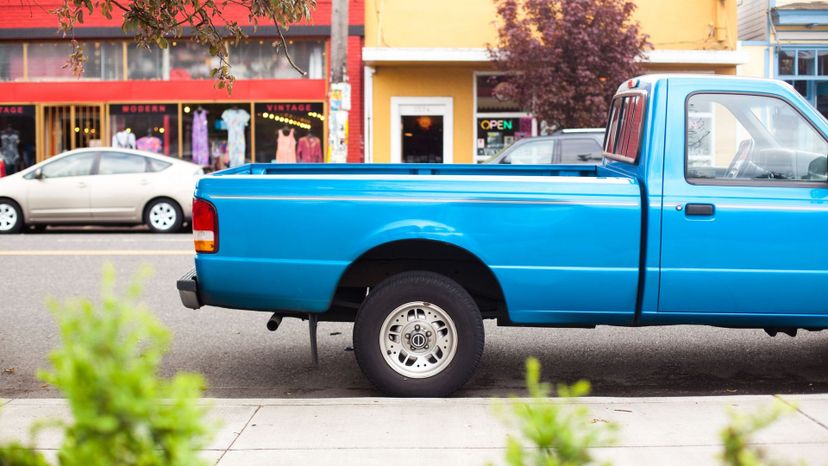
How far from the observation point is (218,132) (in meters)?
23.0

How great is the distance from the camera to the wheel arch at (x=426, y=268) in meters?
6.08

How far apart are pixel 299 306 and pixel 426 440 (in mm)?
1538

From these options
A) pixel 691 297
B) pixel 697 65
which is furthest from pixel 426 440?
pixel 697 65

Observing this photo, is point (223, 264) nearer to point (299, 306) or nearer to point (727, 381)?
point (299, 306)

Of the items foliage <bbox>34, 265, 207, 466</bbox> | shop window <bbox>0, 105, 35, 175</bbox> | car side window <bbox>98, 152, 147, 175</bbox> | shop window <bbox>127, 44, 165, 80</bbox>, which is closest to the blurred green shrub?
foliage <bbox>34, 265, 207, 466</bbox>

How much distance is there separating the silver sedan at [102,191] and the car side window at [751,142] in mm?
12107

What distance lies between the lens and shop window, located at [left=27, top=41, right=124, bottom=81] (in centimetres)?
2328

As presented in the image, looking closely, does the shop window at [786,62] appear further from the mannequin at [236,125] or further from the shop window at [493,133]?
the mannequin at [236,125]

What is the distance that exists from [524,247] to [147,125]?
1887cm

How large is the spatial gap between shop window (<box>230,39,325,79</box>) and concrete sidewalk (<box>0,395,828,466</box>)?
18.1 meters

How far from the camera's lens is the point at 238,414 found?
5.18 metres

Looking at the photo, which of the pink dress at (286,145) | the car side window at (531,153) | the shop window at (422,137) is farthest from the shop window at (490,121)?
the car side window at (531,153)

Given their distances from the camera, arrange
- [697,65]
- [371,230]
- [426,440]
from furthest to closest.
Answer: [697,65]
[371,230]
[426,440]

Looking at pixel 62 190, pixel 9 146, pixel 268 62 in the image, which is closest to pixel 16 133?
pixel 9 146
